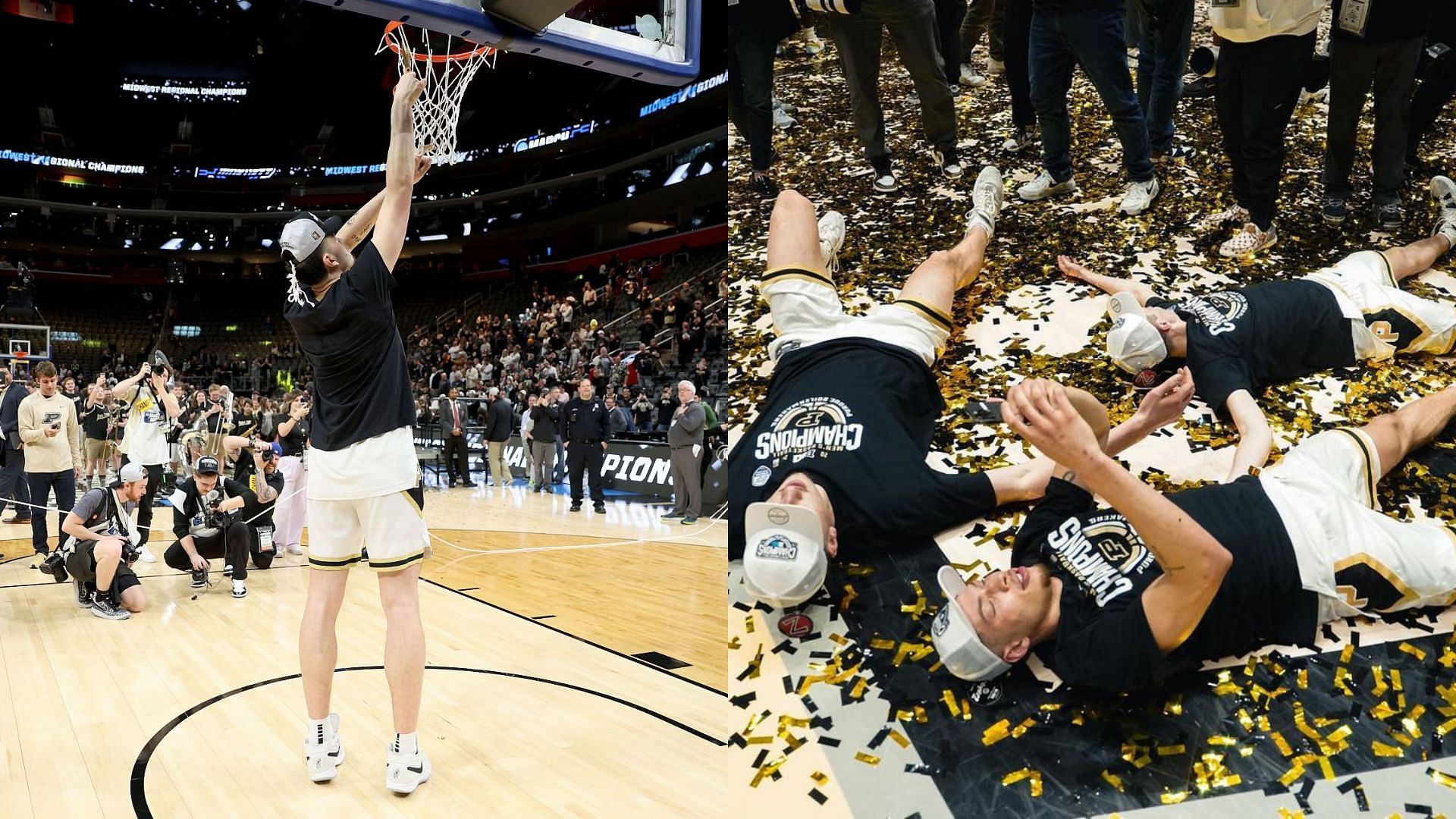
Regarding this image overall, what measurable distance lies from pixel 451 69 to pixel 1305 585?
4322 mm

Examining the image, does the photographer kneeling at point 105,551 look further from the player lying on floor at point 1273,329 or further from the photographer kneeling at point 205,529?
the player lying on floor at point 1273,329

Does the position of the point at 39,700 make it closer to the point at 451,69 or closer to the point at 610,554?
the point at 451,69

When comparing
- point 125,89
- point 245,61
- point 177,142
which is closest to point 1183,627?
point 245,61

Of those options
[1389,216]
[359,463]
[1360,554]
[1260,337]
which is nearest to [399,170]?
[359,463]

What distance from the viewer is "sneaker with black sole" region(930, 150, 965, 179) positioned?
3.29 metres

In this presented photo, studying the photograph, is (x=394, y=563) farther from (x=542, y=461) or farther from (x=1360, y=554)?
(x=542, y=461)

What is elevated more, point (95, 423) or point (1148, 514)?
→ point (1148, 514)

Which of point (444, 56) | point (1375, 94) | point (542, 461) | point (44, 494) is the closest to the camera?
point (1375, 94)

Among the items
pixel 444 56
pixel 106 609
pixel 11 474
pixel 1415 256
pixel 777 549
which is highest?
pixel 444 56

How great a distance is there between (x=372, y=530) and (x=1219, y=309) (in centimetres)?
274

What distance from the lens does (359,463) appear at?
2518 mm

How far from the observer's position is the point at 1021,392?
209 centimetres

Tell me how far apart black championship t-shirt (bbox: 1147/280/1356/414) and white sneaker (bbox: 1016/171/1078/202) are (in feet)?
1.85

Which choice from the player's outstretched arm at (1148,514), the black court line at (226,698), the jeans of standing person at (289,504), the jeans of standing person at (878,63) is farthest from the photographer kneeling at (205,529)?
the player's outstretched arm at (1148,514)
